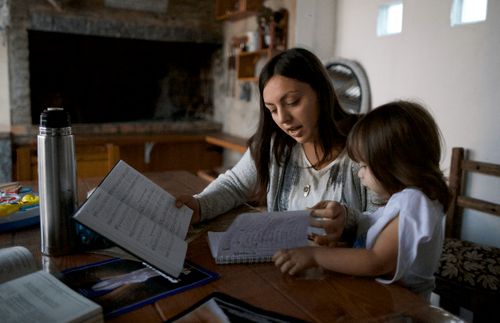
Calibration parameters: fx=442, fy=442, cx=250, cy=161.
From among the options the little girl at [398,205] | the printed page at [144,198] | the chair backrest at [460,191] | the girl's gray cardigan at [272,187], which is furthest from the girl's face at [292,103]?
the chair backrest at [460,191]

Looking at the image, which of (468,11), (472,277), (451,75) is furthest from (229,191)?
(468,11)

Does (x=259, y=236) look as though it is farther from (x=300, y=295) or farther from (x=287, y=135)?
(x=287, y=135)

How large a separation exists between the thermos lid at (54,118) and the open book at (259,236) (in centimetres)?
41

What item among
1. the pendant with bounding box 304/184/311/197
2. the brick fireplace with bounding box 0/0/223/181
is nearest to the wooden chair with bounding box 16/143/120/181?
the brick fireplace with bounding box 0/0/223/181

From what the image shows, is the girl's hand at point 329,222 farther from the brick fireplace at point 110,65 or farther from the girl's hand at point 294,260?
the brick fireplace at point 110,65

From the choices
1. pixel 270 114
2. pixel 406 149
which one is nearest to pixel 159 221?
pixel 406 149

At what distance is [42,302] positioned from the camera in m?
0.65

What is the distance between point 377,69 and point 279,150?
1503 millimetres

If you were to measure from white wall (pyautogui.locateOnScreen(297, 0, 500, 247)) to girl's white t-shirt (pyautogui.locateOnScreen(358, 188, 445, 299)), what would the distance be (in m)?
1.37

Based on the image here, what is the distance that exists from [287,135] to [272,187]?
0.19m

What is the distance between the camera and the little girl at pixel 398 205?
2.85ft

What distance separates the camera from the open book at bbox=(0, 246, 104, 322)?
61cm

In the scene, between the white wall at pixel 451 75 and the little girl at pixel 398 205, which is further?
the white wall at pixel 451 75

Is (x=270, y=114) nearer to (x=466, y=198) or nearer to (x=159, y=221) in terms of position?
(x=159, y=221)
